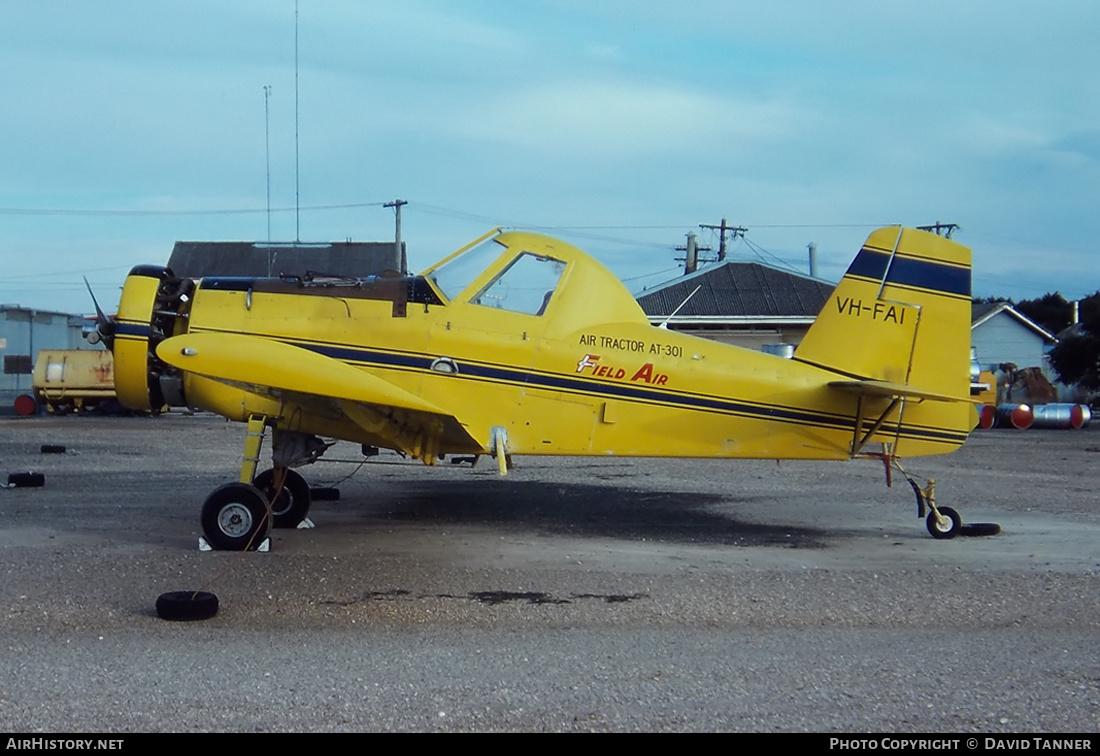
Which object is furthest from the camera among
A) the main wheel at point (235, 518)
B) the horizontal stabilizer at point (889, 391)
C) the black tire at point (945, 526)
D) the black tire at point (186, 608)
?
the black tire at point (945, 526)

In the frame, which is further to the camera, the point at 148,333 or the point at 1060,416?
the point at 1060,416

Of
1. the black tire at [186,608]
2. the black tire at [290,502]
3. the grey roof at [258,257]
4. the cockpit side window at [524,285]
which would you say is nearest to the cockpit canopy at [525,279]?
the cockpit side window at [524,285]

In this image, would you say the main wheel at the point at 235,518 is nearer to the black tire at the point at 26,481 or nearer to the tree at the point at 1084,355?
the black tire at the point at 26,481

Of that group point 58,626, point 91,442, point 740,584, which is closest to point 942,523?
point 740,584

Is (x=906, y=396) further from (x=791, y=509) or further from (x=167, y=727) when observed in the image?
(x=167, y=727)

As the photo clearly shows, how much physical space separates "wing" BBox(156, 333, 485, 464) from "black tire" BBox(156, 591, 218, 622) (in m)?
2.16

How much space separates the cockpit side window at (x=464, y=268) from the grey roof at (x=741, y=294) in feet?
93.9

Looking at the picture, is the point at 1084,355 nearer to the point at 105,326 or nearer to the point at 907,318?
the point at 907,318

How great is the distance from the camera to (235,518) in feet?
27.9

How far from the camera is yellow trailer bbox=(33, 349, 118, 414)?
104ft

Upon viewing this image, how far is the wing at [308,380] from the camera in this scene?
25.9 feet

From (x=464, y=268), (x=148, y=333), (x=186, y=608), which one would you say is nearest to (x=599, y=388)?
(x=464, y=268)

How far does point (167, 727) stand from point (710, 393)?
6.23m

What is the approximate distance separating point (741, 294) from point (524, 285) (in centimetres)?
3240
